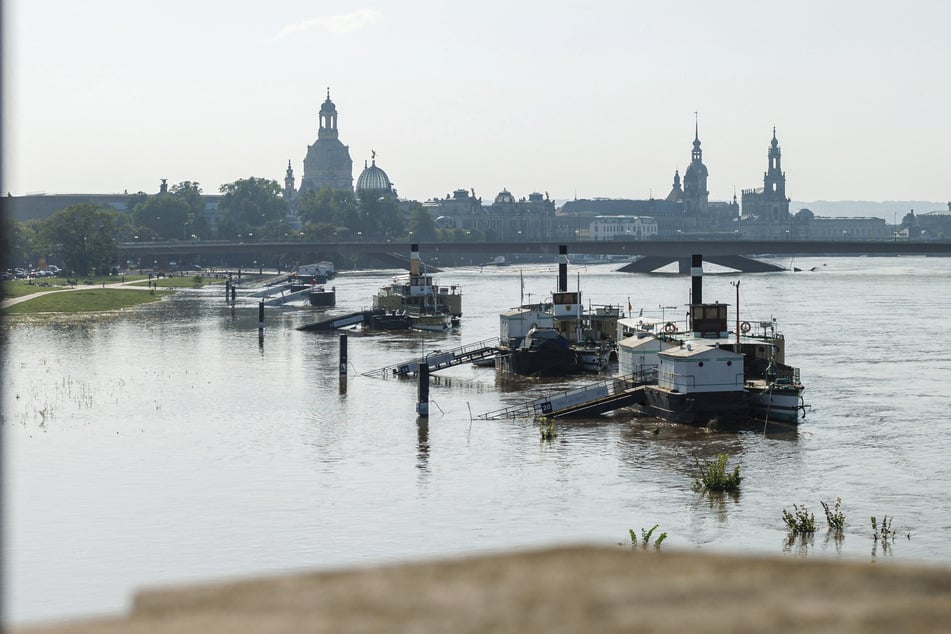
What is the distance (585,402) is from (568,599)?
1951 inches

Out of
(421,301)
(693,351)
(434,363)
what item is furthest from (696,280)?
(421,301)

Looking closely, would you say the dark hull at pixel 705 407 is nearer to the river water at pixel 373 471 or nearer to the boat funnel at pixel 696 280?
the river water at pixel 373 471

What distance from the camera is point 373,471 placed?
1596 inches

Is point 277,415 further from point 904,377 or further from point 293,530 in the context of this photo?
point 904,377

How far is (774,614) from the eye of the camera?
4.48 m

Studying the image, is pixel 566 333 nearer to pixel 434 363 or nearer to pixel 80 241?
pixel 434 363

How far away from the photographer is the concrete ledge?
4379 mm

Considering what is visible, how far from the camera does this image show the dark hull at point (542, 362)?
70250 millimetres

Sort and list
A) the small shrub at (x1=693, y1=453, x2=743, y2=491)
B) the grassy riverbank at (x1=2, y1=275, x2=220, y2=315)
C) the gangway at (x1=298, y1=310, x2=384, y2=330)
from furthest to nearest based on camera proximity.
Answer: the grassy riverbank at (x1=2, y1=275, x2=220, y2=315), the gangway at (x1=298, y1=310, x2=384, y2=330), the small shrub at (x1=693, y1=453, x2=743, y2=491)

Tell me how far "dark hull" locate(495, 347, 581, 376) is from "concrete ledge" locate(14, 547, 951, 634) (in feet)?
214

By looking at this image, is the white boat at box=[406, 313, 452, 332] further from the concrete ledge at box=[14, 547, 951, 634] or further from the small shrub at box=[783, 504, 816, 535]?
the concrete ledge at box=[14, 547, 951, 634]

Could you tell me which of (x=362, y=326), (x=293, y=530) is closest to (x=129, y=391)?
(x=293, y=530)

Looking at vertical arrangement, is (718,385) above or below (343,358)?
above

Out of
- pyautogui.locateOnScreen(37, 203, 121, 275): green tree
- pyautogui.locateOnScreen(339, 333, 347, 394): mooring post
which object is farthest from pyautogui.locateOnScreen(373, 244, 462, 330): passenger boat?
pyautogui.locateOnScreen(37, 203, 121, 275): green tree
